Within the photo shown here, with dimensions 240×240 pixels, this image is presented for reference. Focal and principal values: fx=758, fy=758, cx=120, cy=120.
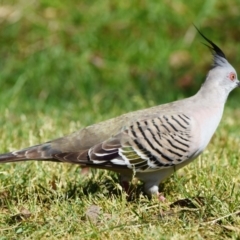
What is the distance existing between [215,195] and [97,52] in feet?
16.2

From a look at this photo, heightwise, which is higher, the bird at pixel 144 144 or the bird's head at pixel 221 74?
the bird's head at pixel 221 74

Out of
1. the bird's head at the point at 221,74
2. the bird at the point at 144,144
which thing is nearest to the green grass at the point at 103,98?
the bird at the point at 144,144

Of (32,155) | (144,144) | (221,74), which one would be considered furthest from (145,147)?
(221,74)

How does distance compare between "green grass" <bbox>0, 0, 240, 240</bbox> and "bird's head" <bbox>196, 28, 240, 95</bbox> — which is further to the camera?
"bird's head" <bbox>196, 28, 240, 95</bbox>

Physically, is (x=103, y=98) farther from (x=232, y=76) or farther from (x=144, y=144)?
(x=144, y=144)

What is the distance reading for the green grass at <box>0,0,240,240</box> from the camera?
4309mm

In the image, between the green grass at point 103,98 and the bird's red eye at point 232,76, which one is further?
the bird's red eye at point 232,76

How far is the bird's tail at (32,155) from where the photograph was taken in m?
4.73

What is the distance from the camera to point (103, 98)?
8.06m

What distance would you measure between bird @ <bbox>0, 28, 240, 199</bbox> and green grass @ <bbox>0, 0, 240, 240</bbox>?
0.17 meters

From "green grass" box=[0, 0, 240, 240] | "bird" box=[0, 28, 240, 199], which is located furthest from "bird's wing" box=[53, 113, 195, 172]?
"green grass" box=[0, 0, 240, 240]

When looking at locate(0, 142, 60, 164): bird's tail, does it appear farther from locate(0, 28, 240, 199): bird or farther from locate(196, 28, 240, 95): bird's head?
locate(196, 28, 240, 95): bird's head

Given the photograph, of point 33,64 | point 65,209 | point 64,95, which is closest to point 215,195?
point 65,209

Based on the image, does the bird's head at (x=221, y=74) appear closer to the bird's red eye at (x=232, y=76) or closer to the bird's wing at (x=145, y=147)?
the bird's red eye at (x=232, y=76)
